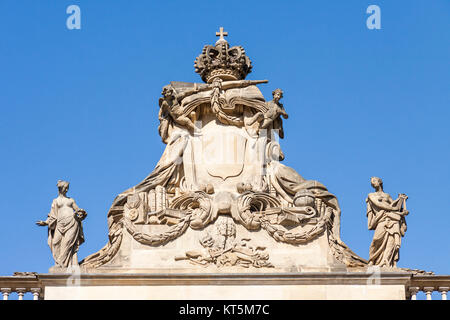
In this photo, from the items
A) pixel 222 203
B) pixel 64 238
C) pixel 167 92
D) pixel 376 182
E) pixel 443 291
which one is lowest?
pixel 443 291

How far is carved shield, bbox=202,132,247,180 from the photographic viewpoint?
2773 cm

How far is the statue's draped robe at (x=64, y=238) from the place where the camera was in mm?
26594

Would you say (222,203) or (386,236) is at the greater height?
(222,203)

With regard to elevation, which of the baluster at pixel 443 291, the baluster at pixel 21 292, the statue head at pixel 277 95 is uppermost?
the statue head at pixel 277 95

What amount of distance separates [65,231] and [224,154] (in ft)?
11.6

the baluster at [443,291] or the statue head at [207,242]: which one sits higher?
the statue head at [207,242]

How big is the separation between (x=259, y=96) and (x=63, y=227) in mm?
4765

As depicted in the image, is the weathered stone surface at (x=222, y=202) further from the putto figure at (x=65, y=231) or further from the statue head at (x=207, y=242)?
the putto figure at (x=65, y=231)

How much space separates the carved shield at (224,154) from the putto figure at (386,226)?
8.85ft

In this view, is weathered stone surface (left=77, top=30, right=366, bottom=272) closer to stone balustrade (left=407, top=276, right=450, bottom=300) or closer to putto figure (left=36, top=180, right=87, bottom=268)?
putto figure (left=36, top=180, right=87, bottom=268)

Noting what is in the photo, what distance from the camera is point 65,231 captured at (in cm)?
2672

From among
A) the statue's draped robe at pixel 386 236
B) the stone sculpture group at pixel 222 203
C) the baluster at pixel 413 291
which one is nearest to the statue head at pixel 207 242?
the stone sculpture group at pixel 222 203

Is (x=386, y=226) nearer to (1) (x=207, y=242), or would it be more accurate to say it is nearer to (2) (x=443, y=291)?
(2) (x=443, y=291)

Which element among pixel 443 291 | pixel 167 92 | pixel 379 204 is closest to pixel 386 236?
pixel 379 204
